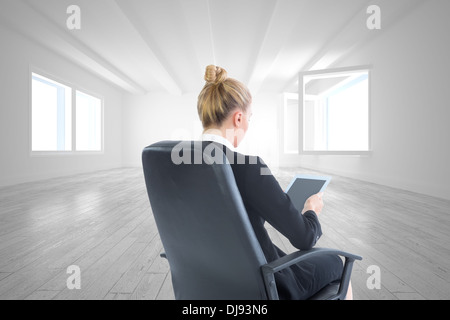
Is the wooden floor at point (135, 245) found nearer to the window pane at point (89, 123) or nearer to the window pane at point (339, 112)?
the window pane at point (339, 112)

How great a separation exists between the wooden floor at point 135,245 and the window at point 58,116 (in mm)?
4003

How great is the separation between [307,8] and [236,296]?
19.0 ft

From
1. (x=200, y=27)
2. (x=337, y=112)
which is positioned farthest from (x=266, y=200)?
(x=337, y=112)

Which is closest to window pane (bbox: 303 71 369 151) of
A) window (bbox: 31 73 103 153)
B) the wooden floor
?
the wooden floor

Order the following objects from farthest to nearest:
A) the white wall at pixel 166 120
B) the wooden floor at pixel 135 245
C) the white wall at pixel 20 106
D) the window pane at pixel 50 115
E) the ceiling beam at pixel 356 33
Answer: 1. the white wall at pixel 166 120
2. the window pane at pixel 50 115
3. the white wall at pixel 20 106
4. the ceiling beam at pixel 356 33
5. the wooden floor at pixel 135 245

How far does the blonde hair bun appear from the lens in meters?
0.92

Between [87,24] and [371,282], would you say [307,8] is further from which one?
[371,282]

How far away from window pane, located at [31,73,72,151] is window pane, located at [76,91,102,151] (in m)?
1.30

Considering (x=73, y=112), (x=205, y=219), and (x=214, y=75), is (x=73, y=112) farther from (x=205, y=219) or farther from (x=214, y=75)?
(x=205, y=219)

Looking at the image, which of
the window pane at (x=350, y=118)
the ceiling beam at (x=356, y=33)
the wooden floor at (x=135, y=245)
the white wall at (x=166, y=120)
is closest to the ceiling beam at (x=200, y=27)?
the ceiling beam at (x=356, y=33)

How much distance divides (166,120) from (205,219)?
12.5 metres

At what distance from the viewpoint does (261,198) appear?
0.82 meters

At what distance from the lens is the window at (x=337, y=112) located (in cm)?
725
